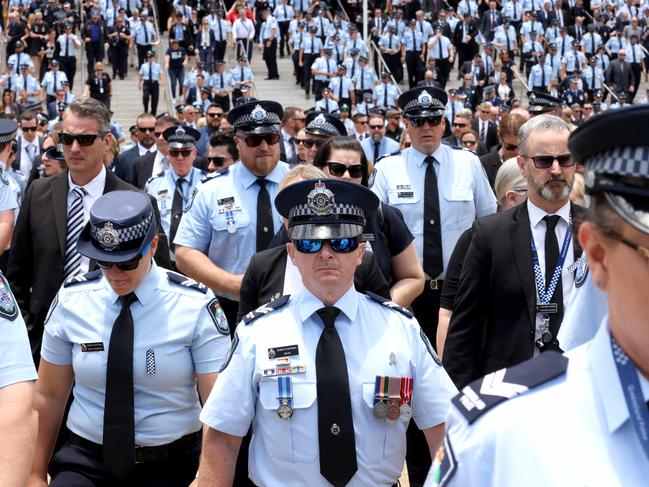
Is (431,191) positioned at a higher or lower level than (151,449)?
higher

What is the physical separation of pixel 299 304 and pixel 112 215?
3.21 ft

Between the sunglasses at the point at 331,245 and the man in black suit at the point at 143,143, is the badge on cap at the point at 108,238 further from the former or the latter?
the man in black suit at the point at 143,143

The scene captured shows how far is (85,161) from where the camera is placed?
5.60 metres

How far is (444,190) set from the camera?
6.95 m

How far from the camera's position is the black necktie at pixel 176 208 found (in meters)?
8.12

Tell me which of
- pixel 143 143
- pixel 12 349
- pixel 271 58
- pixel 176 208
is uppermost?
pixel 12 349

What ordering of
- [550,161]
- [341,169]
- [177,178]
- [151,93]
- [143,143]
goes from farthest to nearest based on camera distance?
1. [151,93]
2. [143,143]
3. [177,178]
4. [341,169]
5. [550,161]

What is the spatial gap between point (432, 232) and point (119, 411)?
336cm

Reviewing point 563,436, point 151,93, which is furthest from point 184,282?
point 151,93

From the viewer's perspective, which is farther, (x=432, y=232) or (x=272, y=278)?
(x=432, y=232)

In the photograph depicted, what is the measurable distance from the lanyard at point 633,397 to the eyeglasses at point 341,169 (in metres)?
4.00

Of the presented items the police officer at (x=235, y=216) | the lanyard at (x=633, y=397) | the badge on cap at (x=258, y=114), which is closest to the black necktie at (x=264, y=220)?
the police officer at (x=235, y=216)

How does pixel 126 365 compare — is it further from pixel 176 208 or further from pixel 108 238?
pixel 176 208

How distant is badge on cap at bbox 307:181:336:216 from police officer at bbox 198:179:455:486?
0.11 m
